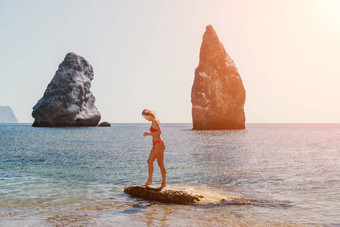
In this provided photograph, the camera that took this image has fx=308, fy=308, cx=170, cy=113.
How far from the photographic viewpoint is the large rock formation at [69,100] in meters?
112

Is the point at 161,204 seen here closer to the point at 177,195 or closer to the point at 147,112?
the point at 177,195

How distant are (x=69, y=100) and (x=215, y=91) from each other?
5529cm

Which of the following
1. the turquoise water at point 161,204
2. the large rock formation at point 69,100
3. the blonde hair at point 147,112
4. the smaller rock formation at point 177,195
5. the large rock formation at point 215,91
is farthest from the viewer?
the large rock formation at point 69,100

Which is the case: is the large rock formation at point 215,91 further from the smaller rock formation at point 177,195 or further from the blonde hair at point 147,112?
the blonde hair at point 147,112

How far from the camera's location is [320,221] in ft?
26.8

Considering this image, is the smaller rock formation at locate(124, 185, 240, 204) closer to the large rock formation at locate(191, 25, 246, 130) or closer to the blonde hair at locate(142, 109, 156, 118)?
the blonde hair at locate(142, 109, 156, 118)

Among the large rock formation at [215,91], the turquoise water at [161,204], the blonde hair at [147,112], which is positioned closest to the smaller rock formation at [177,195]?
the turquoise water at [161,204]

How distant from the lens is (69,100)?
114 metres

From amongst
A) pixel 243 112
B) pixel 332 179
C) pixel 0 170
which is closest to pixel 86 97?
pixel 243 112

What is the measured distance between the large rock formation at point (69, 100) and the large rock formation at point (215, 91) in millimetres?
47241

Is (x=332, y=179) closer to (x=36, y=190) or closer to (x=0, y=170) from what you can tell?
(x=36, y=190)

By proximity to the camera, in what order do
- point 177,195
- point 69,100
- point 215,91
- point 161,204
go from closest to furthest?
point 161,204, point 177,195, point 215,91, point 69,100

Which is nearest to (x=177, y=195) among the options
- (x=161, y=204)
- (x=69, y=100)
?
(x=161, y=204)

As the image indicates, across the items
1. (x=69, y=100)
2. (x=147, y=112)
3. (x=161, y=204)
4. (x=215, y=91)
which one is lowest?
(x=161, y=204)
